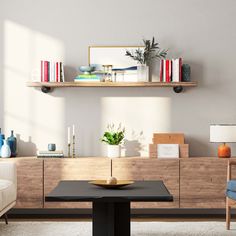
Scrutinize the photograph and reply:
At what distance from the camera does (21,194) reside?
19.2ft

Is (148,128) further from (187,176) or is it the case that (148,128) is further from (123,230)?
(123,230)

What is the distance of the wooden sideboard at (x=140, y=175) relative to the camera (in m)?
5.84

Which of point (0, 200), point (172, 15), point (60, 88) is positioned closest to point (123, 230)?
point (0, 200)

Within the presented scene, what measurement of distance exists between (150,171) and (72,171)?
0.80m

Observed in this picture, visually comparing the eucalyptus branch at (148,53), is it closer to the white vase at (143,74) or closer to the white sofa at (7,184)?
the white vase at (143,74)

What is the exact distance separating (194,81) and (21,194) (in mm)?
2217

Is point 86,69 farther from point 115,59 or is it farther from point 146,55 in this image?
point 146,55

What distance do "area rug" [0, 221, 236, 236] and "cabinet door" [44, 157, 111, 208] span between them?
1.30 ft

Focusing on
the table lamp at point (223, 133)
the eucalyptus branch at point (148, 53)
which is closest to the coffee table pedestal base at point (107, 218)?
the table lamp at point (223, 133)

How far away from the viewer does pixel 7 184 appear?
16.9ft

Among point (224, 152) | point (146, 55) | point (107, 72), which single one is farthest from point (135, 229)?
point (146, 55)

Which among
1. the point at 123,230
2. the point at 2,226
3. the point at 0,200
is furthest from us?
the point at 2,226

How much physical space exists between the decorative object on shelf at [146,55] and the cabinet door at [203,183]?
1.04 meters

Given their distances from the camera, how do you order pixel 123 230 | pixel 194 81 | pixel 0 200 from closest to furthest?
1. pixel 123 230
2. pixel 0 200
3. pixel 194 81
